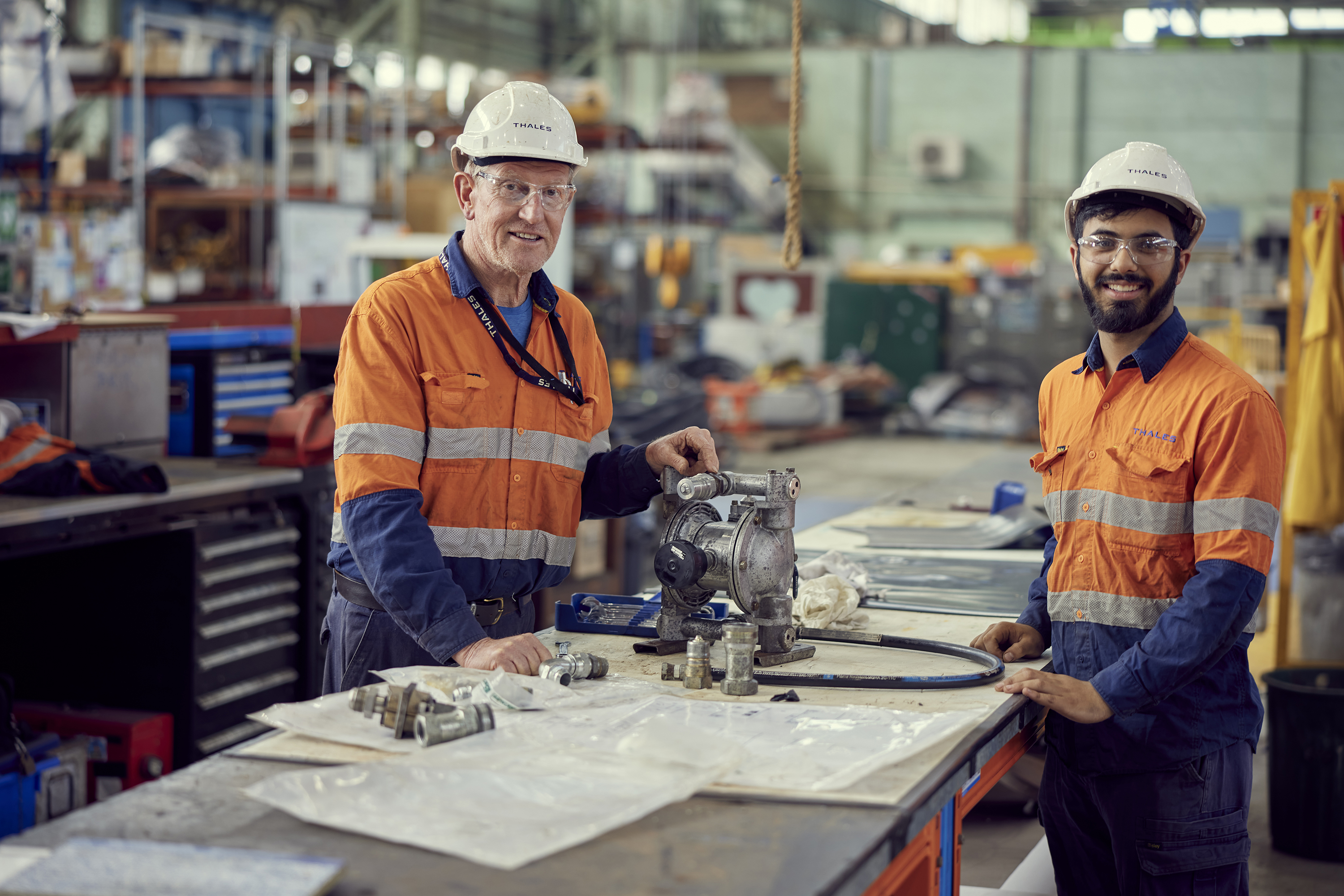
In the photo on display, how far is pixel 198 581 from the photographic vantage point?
402 centimetres

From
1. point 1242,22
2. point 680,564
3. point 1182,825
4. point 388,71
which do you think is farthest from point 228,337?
point 1242,22

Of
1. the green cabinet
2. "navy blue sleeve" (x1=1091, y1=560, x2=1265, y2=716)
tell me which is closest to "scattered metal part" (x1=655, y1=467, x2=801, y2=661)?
"navy blue sleeve" (x1=1091, y1=560, x2=1265, y2=716)

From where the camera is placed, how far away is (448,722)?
183cm

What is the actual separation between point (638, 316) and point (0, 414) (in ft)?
31.0

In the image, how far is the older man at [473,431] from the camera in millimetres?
2193

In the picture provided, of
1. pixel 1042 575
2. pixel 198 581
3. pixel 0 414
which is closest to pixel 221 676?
pixel 198 581

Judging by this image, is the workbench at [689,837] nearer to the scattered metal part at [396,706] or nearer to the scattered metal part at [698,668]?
the scattered metal part at [396,706]

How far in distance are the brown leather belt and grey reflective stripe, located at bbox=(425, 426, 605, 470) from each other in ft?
0.82

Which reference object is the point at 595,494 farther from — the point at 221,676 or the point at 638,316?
the point at 638,316

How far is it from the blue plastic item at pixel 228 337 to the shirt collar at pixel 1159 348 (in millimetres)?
3316

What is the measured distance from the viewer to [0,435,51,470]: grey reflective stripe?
3697 mm

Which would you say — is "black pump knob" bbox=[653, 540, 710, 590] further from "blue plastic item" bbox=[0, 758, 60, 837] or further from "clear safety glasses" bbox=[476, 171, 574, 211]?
"blue plastic item" bbox=[0, 758, 60, 837]

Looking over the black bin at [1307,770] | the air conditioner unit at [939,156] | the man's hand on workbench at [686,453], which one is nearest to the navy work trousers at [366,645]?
the man's hand on workbench at [686,453]

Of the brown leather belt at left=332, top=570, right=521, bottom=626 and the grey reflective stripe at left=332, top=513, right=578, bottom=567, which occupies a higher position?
the grey reflective stripe at left=332, top=513, right=578, bottom=567
